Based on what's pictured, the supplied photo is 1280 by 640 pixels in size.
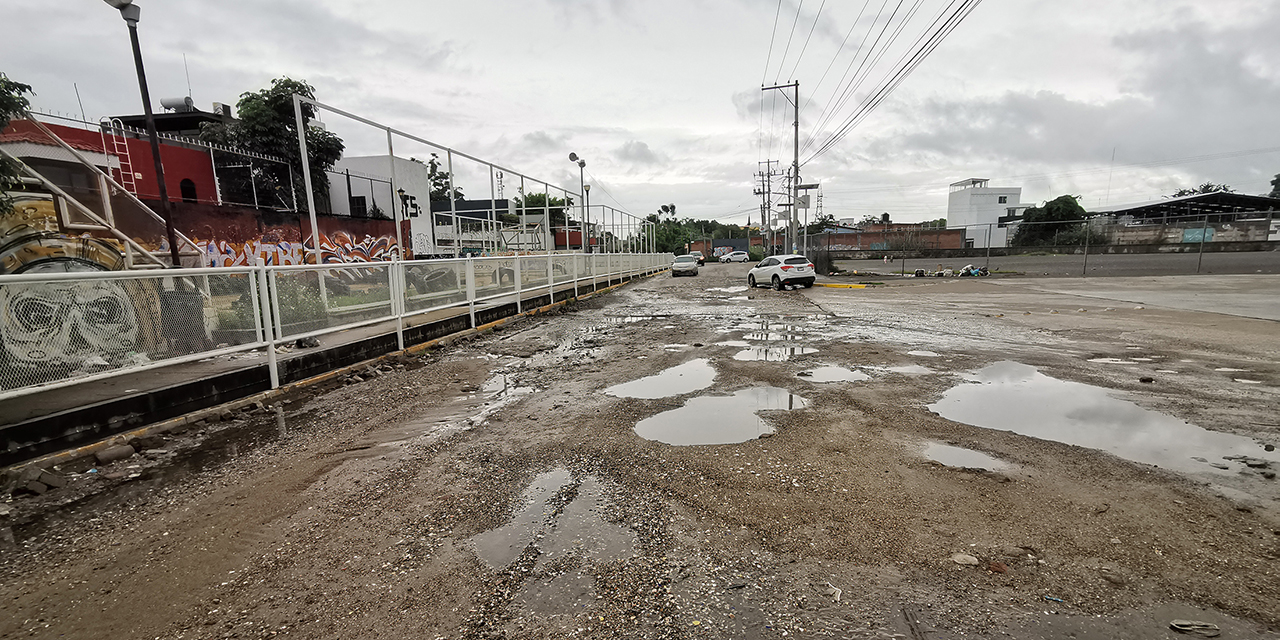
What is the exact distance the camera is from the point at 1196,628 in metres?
2.15

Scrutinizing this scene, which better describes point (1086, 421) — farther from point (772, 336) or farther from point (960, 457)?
point (772, 336)

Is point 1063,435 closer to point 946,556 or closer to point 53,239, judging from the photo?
point 946,556

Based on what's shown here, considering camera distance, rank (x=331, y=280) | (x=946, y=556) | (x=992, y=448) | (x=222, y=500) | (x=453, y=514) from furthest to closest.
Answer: (x=331, y=280)
(x=992, y=448)
(x=222, y=500)
(x=453, y=514)
(x=946, y=556)

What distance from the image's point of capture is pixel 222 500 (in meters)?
3.55

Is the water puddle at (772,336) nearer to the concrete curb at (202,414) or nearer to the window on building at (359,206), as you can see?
the concrete curb at (202,414)

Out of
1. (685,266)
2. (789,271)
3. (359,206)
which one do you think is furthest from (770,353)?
(685,266)

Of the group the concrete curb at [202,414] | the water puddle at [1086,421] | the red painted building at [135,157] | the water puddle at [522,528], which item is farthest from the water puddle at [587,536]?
the red painted building at [135,157]

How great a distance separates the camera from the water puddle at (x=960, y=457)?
151 inches

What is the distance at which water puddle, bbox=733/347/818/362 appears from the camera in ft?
25.3

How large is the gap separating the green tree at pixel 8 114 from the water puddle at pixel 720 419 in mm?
Result: 9337

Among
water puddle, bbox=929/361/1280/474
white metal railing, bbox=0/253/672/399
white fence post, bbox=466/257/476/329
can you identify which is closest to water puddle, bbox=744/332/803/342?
water puddle, bbox=929/361/1280/474

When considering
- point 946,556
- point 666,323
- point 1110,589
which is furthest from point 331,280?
point 1110,589

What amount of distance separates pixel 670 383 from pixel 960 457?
327 centimetres

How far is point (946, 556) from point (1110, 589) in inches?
26.7
